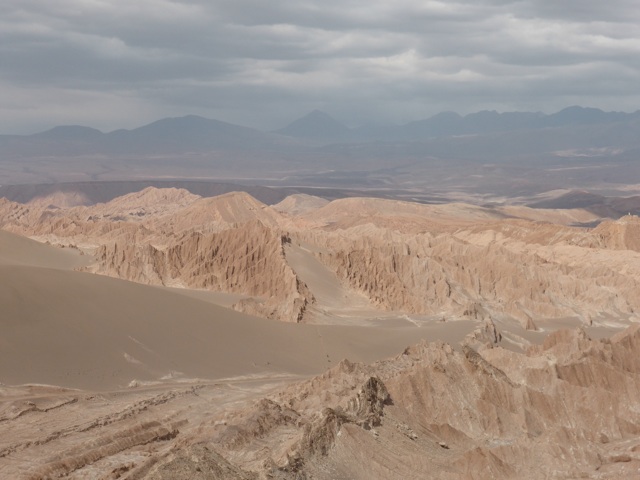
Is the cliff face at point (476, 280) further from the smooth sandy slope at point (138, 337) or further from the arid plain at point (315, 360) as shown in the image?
the smooth sandy slope at point (138, 337)

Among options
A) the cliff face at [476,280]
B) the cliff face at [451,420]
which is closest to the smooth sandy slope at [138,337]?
the cliff face at [451,420]

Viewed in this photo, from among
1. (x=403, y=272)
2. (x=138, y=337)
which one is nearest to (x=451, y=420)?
(x=138, y=337)

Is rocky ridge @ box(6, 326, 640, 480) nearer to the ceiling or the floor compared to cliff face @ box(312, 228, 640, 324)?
nearer to the ceiling

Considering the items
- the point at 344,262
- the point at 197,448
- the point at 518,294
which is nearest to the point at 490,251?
the point at 518,294

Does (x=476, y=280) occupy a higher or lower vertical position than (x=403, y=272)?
lower

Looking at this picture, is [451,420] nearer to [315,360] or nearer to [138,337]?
[315,360]

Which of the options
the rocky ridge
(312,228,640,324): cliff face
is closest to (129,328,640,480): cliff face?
the rocky ridge

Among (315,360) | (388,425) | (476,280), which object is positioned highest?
(388,425)

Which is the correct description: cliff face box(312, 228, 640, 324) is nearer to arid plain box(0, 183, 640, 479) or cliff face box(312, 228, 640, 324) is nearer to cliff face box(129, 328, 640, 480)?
arid plain box(0, 183, 640, 479)

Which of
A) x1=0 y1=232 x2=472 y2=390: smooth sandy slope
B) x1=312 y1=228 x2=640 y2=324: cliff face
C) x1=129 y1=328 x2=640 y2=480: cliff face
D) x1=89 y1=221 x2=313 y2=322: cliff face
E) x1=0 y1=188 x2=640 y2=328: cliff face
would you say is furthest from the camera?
x1=312 y1=228 x2=640 y2=324: cliff face
